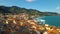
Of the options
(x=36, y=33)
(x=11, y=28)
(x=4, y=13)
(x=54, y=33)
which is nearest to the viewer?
(x=36, y=33)

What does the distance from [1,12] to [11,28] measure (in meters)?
2.29

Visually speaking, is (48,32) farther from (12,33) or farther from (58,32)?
(12,33)

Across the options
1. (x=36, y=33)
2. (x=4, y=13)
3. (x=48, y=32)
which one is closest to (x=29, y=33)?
(x=36, y=33)

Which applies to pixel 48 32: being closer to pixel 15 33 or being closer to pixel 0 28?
pixel 15 33

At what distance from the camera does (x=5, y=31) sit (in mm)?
3062

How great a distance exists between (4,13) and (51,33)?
97.6 inches

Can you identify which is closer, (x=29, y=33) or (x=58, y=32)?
(x=29, y=33)

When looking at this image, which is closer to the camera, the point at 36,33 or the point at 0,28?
the point at 36,33

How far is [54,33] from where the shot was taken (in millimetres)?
3061

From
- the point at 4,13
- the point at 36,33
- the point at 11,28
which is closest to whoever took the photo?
the point at 36,33

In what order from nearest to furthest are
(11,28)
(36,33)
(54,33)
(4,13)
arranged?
(36,33)
(54,33)
(11,28)
(4,13)

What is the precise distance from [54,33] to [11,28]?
702 mm

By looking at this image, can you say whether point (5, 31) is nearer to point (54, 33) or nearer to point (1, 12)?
point (54, 33)

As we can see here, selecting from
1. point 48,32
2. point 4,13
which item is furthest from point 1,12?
point 48,32
